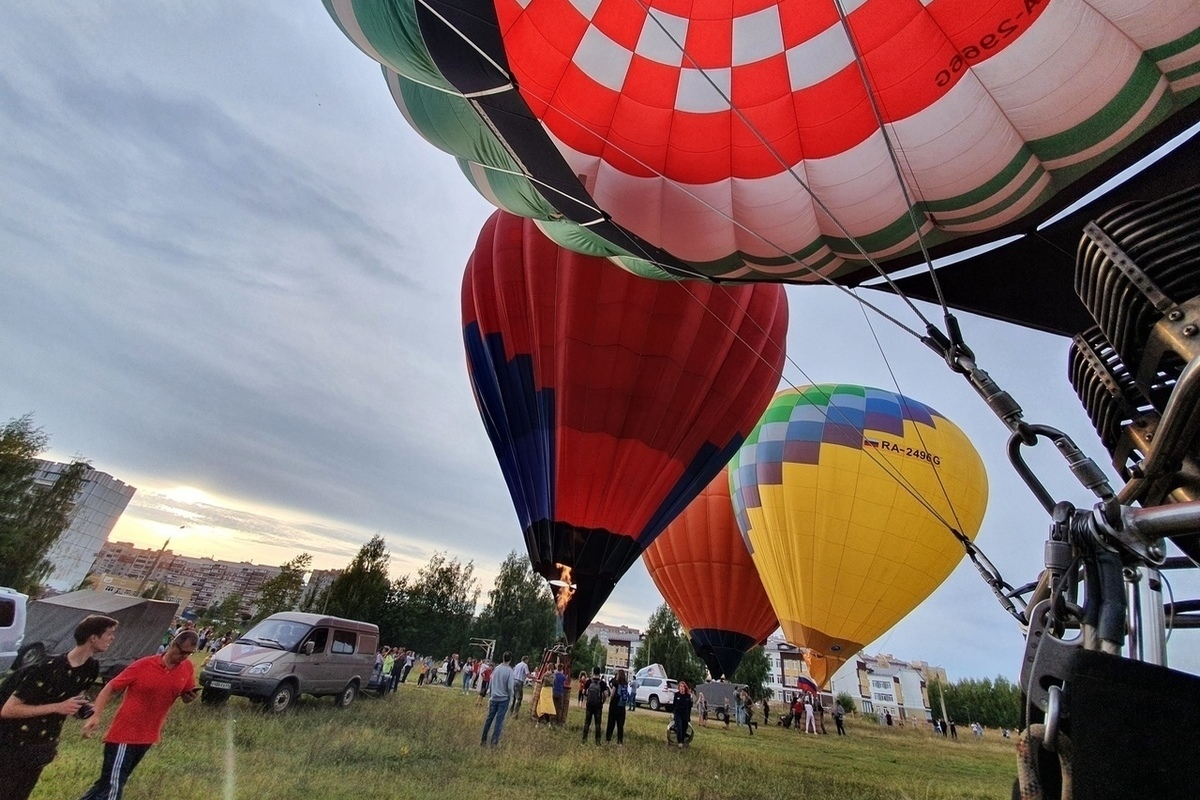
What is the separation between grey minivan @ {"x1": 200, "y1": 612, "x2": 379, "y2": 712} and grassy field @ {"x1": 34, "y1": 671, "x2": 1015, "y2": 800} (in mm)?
231

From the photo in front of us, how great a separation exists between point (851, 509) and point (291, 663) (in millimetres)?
9154

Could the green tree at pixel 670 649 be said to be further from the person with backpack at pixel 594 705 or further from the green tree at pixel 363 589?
the person with backpack at pixel 594 705

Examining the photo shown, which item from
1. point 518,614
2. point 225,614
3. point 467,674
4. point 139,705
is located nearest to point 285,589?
point 225,614

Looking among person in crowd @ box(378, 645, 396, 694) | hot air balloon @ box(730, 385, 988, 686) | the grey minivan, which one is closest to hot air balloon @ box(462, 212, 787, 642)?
the grey minivan

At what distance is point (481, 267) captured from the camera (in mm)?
8648

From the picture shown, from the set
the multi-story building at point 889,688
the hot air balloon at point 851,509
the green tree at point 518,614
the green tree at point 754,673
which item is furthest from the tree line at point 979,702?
the hot air balloon at point 851,509

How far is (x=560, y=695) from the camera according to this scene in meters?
8.68

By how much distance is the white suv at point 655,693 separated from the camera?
18.0 metres

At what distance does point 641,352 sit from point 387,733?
5.27 metres

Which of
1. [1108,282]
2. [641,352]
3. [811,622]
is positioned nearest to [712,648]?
[811,622]

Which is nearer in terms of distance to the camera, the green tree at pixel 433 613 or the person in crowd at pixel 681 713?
the person in crowd at pixel 681 713

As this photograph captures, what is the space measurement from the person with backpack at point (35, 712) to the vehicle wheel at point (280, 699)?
4.33 metres

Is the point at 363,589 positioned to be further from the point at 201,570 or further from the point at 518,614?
the point at 201,570

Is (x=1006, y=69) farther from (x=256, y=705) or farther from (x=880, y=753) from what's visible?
(x=880, y=753)
